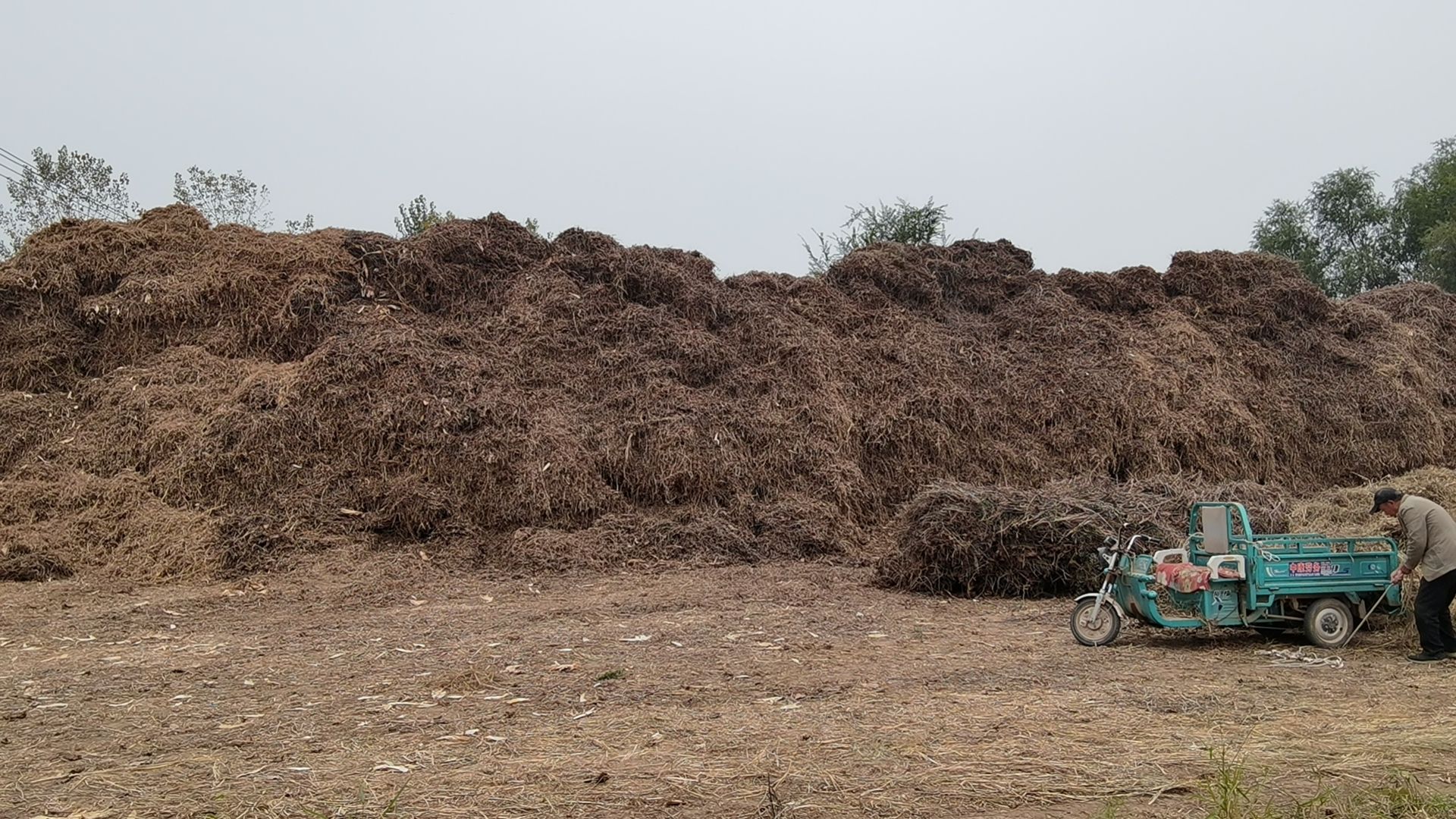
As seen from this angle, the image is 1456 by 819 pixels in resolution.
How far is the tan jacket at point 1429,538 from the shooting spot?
661 cm

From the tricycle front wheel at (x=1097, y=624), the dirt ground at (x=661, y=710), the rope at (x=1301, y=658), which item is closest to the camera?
the dirt ground at (x=661, y=710)

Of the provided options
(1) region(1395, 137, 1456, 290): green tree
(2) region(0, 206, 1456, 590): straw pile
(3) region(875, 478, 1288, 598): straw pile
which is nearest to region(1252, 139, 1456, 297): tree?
(1) region(1395, 137, 1456, 290): green tree

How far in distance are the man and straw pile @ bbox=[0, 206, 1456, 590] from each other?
3266 mm

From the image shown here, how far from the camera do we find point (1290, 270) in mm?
17719

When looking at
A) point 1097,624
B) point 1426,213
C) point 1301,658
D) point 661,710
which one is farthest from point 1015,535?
point 1426,213

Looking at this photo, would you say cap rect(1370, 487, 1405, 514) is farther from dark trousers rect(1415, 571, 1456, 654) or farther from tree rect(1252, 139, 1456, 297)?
tree rect(1252, 139, 1456, 297)

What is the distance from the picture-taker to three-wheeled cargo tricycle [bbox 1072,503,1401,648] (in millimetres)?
7008

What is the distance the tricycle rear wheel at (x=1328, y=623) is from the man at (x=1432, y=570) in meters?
0.43

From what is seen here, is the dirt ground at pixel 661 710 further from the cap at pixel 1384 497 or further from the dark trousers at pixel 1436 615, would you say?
the cap at pixel 1384 497

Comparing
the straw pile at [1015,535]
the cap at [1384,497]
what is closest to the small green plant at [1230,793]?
the cap at [1384,497]

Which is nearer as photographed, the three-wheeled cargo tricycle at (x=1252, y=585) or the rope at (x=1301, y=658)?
the rope at (x=1301, y=658)

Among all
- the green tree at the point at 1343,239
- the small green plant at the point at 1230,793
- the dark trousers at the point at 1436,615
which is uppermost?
the green tree at the point at 1343,239

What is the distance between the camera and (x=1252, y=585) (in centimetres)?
697

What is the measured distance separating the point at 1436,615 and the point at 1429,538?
49 cm
